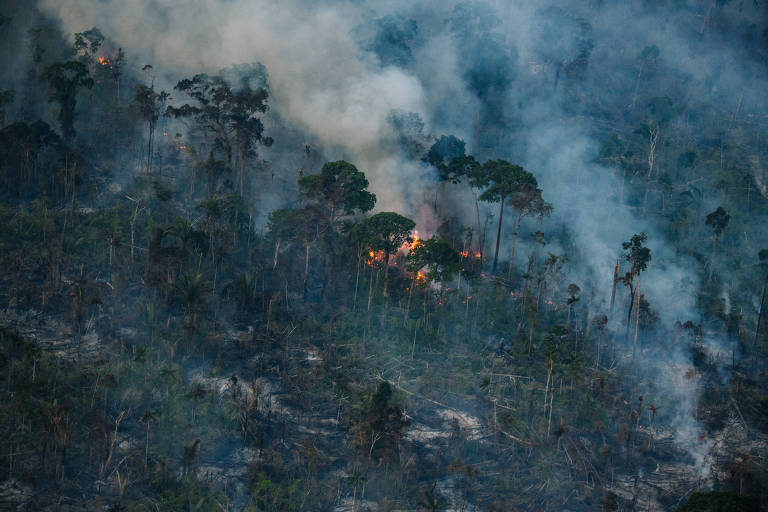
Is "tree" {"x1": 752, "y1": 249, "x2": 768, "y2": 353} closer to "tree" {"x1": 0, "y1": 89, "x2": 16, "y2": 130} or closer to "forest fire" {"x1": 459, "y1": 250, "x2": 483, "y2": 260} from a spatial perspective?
"forest fire" {"x1": 459, "y1": 250, "x2": 483, "y2": 260}

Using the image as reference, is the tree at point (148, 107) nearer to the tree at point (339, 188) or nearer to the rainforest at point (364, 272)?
the rainforest at point (364, 272)

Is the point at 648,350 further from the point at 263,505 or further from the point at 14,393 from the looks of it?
the point at 14,393

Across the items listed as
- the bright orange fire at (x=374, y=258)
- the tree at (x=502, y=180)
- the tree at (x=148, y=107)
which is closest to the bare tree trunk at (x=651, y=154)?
the tree at (x=502, y=180)

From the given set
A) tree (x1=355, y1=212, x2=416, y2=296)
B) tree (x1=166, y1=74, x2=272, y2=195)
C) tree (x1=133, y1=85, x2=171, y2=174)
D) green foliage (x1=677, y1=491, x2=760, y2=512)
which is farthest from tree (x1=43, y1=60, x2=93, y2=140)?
green foliage (x1=677, y1=491, x2=760, y2=512)

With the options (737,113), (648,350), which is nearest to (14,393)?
(648,350)

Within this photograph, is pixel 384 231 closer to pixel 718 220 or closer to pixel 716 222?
pixel 718 220
